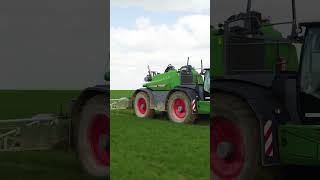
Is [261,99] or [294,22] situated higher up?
[294,22]

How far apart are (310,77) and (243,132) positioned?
2.80 ft

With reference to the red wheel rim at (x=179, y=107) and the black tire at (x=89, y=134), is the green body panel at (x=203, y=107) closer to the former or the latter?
the red wheel rim at (x=179, y=107)

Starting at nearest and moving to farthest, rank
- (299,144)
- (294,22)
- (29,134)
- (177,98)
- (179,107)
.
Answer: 1. (294,22)
2. (299,144)
3. (29,134)
4. (177,98)
5. (179,107)

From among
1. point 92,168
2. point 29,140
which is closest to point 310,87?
point 92,168

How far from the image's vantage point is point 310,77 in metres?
4.12

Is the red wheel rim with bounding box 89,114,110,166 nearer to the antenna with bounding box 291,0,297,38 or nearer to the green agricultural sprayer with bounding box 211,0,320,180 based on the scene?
the green agricultural sprayer with bounding box 211,0,320,180

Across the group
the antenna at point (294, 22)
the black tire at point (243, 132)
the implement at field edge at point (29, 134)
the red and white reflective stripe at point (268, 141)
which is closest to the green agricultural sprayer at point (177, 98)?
the implement at field edge at point (29, 134)

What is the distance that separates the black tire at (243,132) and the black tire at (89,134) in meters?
1.11

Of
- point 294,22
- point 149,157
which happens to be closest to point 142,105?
point 149,157

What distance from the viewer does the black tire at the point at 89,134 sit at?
452 cm

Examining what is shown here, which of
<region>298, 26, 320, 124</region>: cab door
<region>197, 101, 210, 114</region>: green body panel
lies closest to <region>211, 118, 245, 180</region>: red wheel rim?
<region>298, 26, 320, 124</region>: cab door

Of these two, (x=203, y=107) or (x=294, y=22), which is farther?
(x=203, y=107)

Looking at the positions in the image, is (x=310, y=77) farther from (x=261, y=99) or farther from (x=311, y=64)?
(x=261, y=99)

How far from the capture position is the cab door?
13.4 ft
